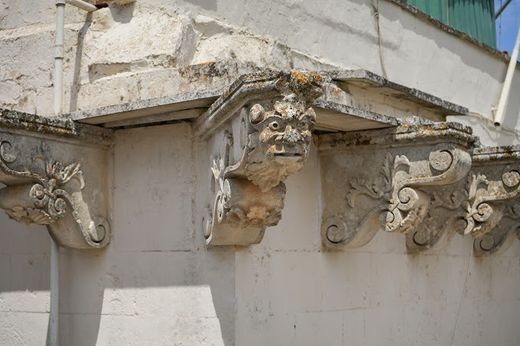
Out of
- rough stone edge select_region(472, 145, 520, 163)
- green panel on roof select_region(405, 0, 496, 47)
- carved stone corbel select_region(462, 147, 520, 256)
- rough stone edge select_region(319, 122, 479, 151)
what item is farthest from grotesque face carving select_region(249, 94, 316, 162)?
A: green panel on roof select_region(405, 0, 496, 47)

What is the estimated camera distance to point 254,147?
4.14m

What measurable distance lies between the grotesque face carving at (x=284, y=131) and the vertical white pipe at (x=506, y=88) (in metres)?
4.95

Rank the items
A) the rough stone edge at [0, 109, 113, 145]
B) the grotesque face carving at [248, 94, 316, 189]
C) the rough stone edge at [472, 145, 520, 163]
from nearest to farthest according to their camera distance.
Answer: the grotesque face carving at [248, 94, 316, 189] → the rough stone edge at [0, 109, 113, 145] → the rough stone edge at [472, 145, 520, 163]

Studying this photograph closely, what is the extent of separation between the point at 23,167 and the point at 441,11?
4688 mm

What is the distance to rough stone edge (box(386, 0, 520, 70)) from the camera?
713cm

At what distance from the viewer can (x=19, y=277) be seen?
5754mm

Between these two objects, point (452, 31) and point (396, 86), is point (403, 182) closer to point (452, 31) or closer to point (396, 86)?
point (396, 86)

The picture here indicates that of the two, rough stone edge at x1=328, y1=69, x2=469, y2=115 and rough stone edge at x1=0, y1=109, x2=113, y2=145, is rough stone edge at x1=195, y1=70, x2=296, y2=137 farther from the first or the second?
rough stone edge at x1=328, y1=69, x2=469, y2=115

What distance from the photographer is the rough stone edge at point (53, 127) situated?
484 centimetres

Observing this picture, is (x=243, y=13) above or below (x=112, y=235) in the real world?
A: above

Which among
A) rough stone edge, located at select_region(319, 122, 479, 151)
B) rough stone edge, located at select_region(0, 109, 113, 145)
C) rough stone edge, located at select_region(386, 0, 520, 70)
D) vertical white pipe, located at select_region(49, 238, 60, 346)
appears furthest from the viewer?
rough stone edge, located at select_region(386, 0, 520, 70)

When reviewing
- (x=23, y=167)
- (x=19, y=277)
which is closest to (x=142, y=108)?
(x=23, y=167)

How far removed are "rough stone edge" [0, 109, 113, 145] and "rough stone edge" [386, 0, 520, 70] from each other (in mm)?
2813

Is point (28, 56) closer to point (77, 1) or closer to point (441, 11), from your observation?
point (77, 1)
